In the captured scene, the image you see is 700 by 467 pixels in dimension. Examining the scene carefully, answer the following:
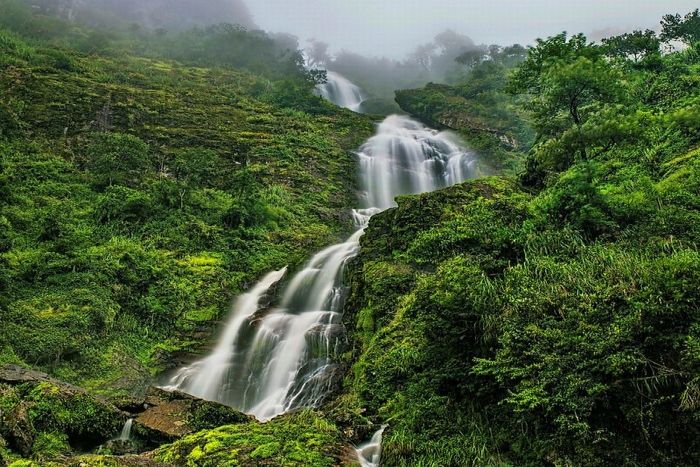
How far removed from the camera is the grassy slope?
50.4ft

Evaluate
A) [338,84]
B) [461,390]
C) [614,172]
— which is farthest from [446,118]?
[461,390]

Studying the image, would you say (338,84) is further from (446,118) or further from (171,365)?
(171,365)

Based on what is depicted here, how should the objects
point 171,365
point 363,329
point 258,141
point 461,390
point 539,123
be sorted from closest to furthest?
point 461,390 → point 363,329 → point 539,123 → point 171,365 → point 258,141

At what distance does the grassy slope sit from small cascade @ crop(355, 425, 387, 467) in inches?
370

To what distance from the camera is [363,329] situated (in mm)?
11656

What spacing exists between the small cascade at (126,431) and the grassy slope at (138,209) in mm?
4598

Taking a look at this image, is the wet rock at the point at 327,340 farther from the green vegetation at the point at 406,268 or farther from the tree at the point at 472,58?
the tree at the point at 472,58

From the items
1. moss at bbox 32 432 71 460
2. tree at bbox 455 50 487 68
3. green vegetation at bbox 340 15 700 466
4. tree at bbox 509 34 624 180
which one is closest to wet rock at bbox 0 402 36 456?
moss at bbox 32 432 71 460

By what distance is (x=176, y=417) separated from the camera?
9625mm

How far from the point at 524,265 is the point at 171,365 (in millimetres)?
12388

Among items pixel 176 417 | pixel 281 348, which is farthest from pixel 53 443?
pixel 281 348

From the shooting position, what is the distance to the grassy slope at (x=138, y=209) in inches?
605

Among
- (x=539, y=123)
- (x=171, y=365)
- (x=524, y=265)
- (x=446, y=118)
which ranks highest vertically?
(x=446, y=118)

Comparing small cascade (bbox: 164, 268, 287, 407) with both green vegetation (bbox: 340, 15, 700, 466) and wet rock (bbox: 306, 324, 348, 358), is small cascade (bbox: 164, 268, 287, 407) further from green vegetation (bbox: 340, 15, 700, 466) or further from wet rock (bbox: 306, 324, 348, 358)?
green vegetation (bbox: 340, 15, 700, 466)
